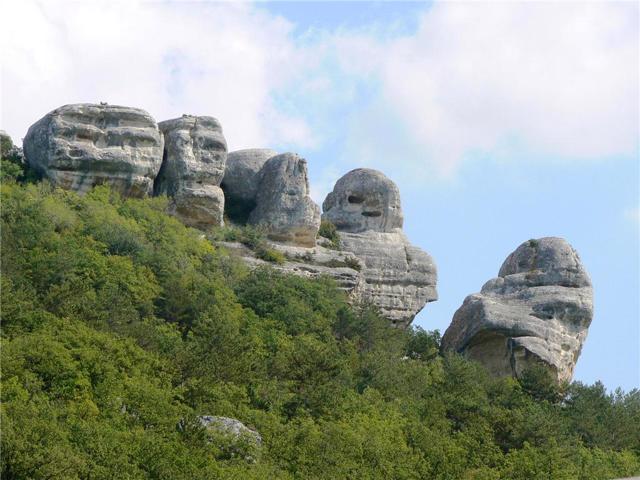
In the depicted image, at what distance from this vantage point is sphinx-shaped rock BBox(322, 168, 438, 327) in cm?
4966

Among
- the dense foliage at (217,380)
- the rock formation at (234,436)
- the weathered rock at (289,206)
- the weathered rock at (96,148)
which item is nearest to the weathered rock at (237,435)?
the rock formation at (234,436)

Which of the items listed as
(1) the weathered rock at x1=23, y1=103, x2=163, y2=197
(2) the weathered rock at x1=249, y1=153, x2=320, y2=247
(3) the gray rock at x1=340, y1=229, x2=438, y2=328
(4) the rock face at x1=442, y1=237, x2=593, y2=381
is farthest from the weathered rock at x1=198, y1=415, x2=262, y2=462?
(4) the rock face at x1=442, y1=237, x2=593, y2=381

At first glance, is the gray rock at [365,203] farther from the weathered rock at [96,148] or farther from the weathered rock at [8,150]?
the weathered rock at [8,150]

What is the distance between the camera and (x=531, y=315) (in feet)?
162

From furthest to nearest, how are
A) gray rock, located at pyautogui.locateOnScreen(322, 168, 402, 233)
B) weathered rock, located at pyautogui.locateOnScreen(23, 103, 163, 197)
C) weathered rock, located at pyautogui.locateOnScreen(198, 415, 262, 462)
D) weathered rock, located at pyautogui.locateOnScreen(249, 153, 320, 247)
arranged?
1. gray rock, located at pyautogui.locateOnScreen(322, 168, 402, 233)
2. weathered rock, located at pyautogui.locateOnScreen(249, 153, 320, 247)
3. weathered rock, located at pyautogui.locateOnScreen(23, 103, 163, 197)
4. weathered rock, located at pyautogui.locateOnScreen(198, 415, 262, 462)

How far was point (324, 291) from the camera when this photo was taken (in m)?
46.6

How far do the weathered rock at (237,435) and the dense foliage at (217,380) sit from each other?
7.8 inches

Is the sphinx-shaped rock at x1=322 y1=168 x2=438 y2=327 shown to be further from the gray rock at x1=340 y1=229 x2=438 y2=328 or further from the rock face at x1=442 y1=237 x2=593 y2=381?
the rock face at x1=442 y1=237 x2=593 y2=381

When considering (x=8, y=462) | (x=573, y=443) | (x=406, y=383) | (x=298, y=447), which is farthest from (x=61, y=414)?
(x=573, y=443)

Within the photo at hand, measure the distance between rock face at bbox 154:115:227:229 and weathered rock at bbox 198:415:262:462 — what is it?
1260 centimetres

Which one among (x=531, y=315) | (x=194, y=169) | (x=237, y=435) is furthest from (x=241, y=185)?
(x=237, y=435)

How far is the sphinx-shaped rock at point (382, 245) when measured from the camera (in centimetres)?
4966

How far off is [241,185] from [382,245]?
165 inches

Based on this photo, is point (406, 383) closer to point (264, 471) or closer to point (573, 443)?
point (573, 443)
